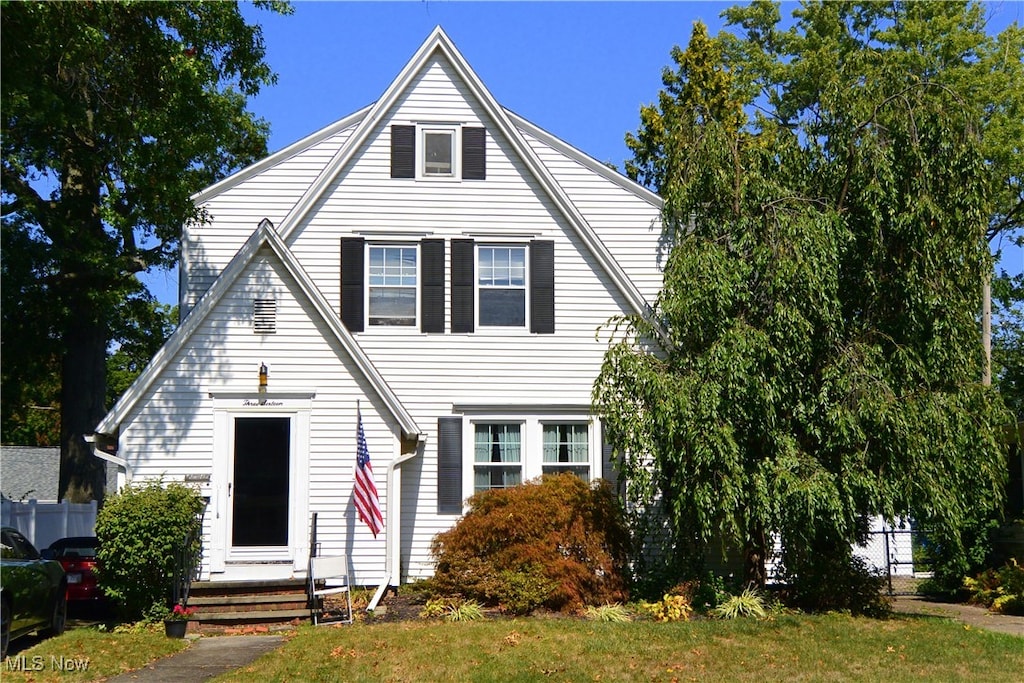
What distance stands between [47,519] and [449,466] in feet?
43.4

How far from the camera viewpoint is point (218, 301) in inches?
663

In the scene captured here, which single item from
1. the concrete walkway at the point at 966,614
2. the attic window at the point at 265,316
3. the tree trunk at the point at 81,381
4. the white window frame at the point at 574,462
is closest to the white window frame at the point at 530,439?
the white window frame at the point at 574,462

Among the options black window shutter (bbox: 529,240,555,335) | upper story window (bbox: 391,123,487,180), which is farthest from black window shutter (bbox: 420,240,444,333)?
black window shutter (bbox: 529,240,555,335)

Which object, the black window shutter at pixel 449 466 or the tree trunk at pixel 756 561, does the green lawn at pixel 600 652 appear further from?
the black window shutter at pixel 449 466

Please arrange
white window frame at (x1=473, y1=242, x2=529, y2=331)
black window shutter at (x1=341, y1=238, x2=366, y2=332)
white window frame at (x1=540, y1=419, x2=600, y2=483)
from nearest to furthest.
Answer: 1. white window frame at (x1=540, y1=419, x2=600, y2=483)
2. black window shutter at (x1=341, y1=238, x2=366, y2=332)
3. white window frame at (x1=473, y1=242, x2=529, y2=331)

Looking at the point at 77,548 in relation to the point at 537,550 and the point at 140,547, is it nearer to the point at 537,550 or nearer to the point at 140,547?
the point at 140,547

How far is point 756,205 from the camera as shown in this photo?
16.4 meters

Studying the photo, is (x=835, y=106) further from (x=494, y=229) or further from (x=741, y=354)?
(x=494, y=229)

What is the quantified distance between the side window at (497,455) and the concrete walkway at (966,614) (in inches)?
248

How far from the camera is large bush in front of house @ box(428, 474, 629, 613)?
15344mm

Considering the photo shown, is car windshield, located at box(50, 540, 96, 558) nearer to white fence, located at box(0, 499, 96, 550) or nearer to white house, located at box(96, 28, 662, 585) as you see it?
white house, located at box(96, 28, 662, 585)

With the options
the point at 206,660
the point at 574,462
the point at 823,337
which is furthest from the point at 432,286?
the point at 206,660

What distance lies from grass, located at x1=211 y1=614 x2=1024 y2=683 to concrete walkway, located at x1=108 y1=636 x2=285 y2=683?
0.29m

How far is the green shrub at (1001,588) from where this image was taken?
17266 mm
